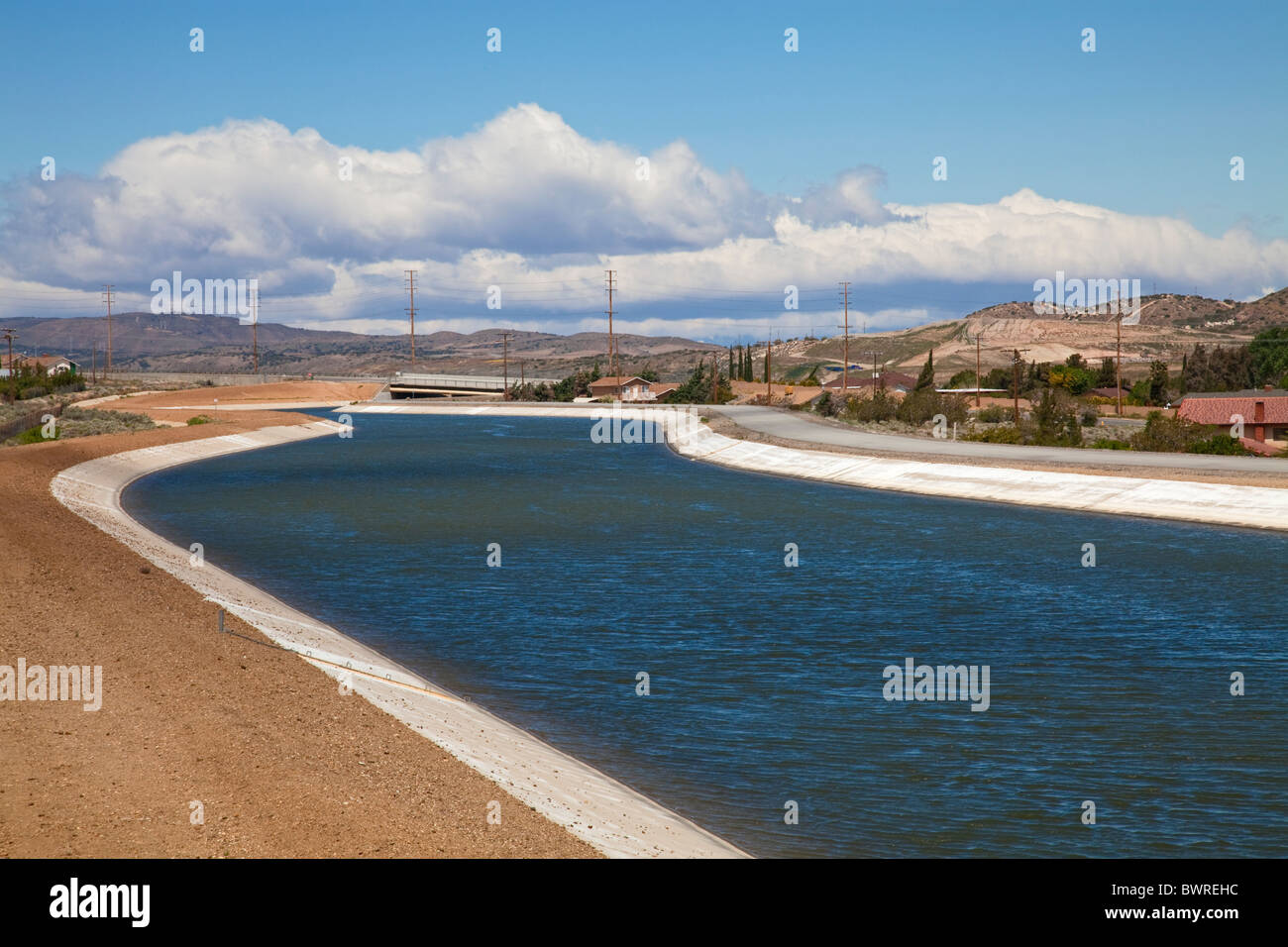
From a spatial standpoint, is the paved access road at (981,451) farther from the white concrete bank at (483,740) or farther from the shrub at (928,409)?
the white concrete bank at (483,740)

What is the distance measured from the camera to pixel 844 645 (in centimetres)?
2217

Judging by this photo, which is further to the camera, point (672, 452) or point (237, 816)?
point (672, 452)

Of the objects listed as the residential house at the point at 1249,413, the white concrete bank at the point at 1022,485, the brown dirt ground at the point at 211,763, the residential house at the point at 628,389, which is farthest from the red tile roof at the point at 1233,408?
the brown dirt ground at the point at 211,763

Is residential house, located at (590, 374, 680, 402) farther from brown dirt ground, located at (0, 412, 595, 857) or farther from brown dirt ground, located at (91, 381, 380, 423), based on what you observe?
brown dirt ground, located at (0, 412, 595, 857)

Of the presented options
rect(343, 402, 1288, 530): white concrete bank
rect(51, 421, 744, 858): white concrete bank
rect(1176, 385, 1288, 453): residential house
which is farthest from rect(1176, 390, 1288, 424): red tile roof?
rect(51, 421, 744, 858): white concrete bank

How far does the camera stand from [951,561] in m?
31.9

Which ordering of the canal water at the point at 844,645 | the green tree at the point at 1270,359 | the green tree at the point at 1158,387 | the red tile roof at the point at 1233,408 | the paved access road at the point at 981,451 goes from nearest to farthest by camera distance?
the canal water at the point at 844,645 → the paved access road at the point at 981,451 → the red tile roof at the point at 1233,408 → the green tree at the point at 1158,387 → the green tree at the point at 1270,359

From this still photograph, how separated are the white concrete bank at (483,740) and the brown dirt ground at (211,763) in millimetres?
383

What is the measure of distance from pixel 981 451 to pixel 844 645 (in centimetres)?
3622

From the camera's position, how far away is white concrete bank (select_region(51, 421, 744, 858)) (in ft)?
39.3

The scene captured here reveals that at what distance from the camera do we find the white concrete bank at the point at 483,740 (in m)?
12.0

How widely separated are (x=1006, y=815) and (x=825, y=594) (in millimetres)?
13888
